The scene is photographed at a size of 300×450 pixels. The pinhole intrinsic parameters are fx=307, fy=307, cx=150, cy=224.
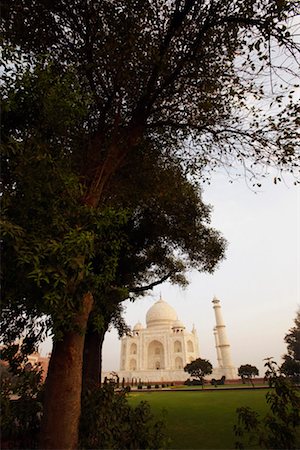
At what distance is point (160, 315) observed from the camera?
66312 mm

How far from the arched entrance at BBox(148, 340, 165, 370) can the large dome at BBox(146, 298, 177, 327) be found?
4.09 m

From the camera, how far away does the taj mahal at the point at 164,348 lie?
53.8 meters

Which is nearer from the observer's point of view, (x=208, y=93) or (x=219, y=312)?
(x=208, y=93)

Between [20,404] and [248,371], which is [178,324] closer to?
[248,371]

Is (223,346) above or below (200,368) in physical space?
above

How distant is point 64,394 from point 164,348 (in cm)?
6092

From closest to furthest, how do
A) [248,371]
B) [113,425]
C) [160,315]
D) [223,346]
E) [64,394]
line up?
[64,394] < [113,425] < [248,371] < [223,346] < [160,315]

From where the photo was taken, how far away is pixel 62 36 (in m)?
7.32

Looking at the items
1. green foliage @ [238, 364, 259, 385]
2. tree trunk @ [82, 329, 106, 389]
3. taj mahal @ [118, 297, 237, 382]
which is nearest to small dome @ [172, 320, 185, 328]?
taj mahal @ [118, 297, 237, 382]

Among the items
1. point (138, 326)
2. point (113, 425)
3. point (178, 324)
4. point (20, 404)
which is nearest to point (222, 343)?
point (178, 324)

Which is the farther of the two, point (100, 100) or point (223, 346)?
point (223, 346)

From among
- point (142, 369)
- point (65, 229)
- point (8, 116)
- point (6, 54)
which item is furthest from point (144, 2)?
point (142, 369)

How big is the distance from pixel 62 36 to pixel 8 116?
373 centimetres

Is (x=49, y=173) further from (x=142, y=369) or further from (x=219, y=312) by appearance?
(x=142, y=369)
